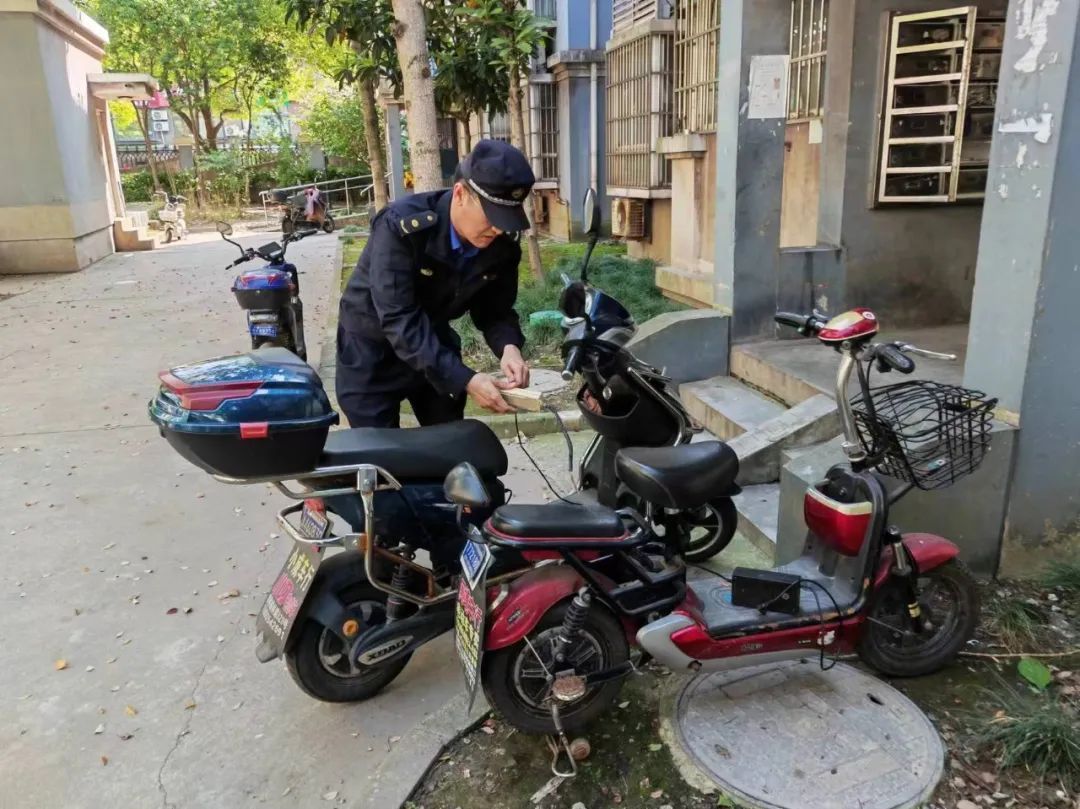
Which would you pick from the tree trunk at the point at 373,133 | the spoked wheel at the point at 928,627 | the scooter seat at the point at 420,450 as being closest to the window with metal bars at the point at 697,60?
the tree trunk at the point at 373,133

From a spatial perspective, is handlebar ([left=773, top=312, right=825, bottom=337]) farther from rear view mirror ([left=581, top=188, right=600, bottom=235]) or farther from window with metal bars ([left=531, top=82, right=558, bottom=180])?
window with metal bars ([left=531, top=82, right=558, bottom=180])

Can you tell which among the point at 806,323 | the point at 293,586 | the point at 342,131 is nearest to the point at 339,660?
the point at 293,586

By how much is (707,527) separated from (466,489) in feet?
5.57

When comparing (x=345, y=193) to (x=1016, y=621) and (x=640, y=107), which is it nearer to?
(x=640, y=107)

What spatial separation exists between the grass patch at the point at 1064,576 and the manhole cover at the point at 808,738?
3.24 feet

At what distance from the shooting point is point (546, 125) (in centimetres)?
1429

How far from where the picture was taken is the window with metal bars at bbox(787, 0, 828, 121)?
6055 millimetres

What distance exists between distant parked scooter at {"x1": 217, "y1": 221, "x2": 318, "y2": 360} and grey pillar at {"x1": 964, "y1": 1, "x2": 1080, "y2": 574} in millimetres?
4786

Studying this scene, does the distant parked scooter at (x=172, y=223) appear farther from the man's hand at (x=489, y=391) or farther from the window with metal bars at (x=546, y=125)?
the man's hand at (x=489, y=391)

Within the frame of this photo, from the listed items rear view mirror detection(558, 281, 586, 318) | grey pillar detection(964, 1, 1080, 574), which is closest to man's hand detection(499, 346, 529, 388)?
rear view mirror detection(558, 281, 586, 318)

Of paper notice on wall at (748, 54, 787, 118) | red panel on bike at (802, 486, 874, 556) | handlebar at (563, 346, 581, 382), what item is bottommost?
Result: red panel on bike at (802, 486, 874, 556)

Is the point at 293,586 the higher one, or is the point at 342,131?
the point at 342,131

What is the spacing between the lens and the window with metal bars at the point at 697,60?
7883mm

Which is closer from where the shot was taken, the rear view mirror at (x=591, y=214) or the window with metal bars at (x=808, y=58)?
the rear view mirror at (x=591, y=214)
